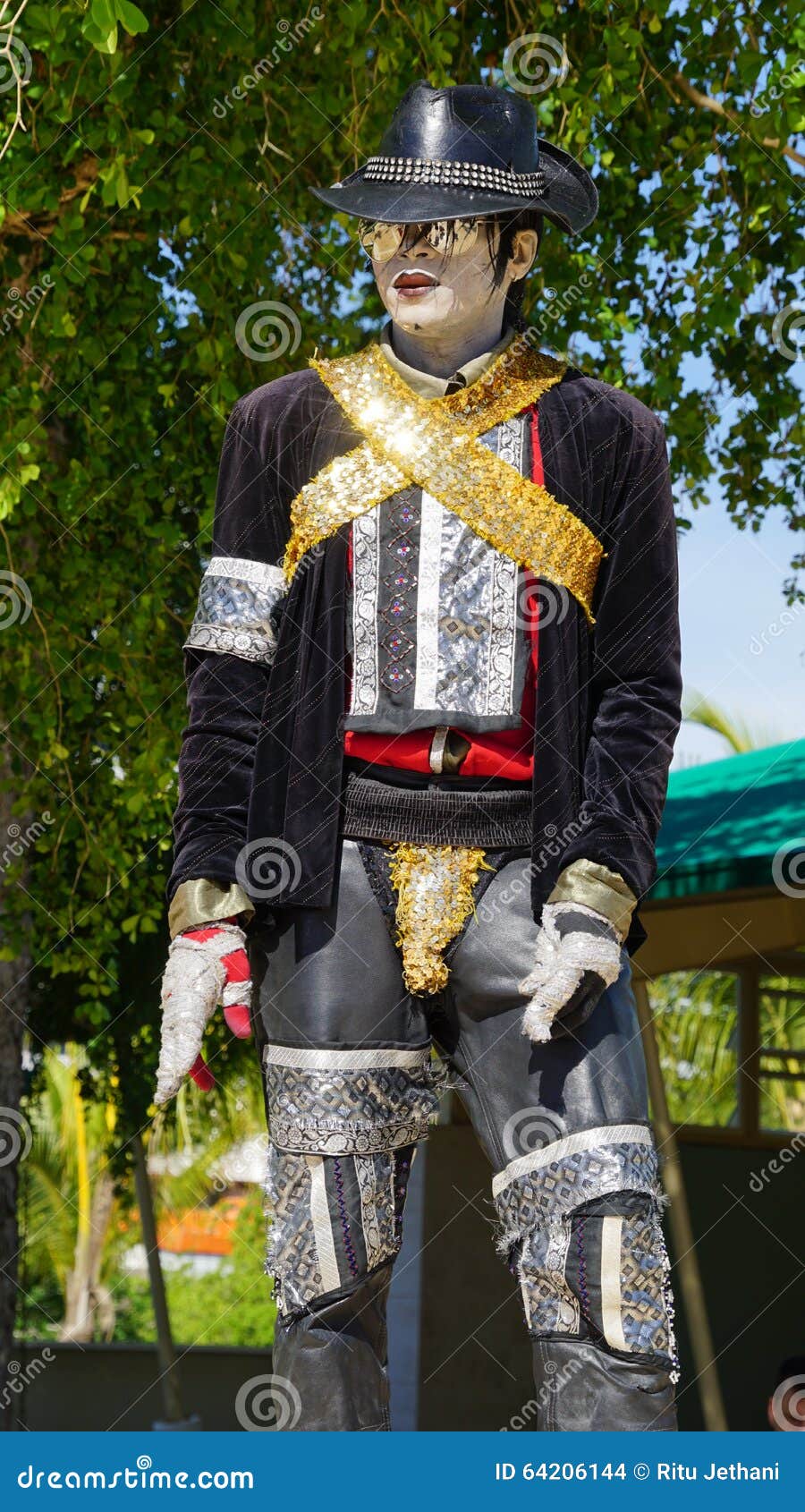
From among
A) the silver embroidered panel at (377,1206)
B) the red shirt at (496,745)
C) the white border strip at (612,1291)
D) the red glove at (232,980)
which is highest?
the red shirt at (496,745)

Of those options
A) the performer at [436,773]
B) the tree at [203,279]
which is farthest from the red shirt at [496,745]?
the tree at [203,279]

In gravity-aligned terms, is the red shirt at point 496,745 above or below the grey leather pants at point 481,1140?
above

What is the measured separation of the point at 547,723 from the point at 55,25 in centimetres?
296

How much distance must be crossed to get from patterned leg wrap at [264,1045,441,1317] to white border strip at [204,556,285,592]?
0.64 meters

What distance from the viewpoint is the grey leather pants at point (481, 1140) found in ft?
6.81

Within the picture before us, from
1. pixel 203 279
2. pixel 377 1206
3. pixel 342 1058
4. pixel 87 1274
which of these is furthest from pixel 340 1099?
pixel 87 1274

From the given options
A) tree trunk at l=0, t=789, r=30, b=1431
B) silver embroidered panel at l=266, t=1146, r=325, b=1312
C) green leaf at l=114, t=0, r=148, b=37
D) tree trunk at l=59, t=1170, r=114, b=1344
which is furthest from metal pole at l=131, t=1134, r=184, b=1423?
silver embroidered panel at l=266, t=1146, r=325, b=1312

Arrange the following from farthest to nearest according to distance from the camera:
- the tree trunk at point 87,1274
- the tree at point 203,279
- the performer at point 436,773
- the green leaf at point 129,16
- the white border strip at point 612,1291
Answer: the tree trunk at point 87,1274 < the tree at point 203,279 < the green leaf at point 129,16 < the performer at point 436,773 < the white border strip at point 612,1291

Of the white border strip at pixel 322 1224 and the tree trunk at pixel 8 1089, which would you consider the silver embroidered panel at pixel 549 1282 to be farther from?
the tree trunk at pixel 8 1089

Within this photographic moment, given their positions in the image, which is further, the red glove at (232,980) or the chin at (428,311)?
the chin at (428,311)

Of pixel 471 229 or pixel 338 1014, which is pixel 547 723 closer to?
pixel 338 1014

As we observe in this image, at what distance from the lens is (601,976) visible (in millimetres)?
2131

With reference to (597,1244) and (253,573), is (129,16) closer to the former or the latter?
(253,573)

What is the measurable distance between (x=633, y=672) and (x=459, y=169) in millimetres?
721
